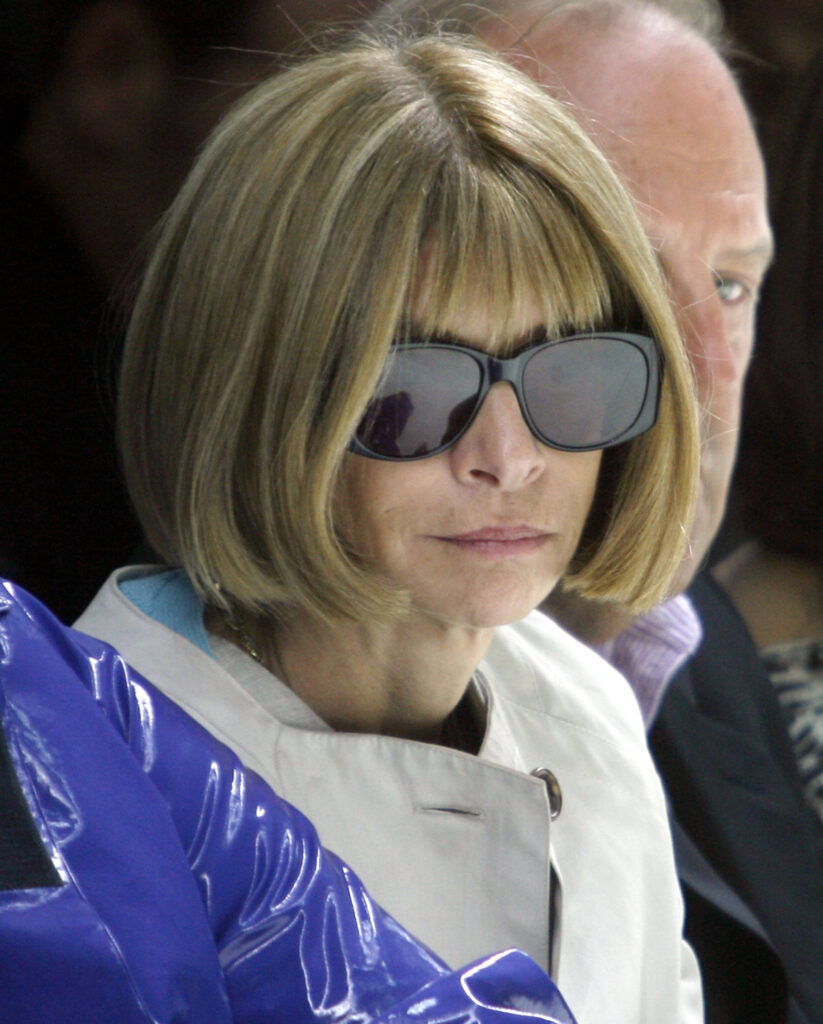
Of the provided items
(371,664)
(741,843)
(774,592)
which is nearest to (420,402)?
(371,664)

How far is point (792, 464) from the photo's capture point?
2367mm

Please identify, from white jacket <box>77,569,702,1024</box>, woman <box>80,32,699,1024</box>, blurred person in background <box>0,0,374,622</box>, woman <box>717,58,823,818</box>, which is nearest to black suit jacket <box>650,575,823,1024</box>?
woman <box>717,58,823,818</box>

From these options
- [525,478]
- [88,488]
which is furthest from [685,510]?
[88,488]

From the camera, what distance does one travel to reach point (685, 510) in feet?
4.28

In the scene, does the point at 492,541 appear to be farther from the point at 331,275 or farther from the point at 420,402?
the point at 331,275

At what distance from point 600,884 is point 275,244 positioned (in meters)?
0.65

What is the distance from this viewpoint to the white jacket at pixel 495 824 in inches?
45.3

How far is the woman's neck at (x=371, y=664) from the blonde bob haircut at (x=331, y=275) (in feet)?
0.13

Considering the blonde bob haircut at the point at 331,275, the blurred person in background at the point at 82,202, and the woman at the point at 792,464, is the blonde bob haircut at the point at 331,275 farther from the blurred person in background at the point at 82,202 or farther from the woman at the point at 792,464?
the woman at the point at 792,464

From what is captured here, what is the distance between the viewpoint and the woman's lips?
115 cm

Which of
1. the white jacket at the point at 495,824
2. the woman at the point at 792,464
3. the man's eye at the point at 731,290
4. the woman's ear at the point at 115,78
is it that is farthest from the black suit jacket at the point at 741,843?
the woman's ear at the point at 115,78

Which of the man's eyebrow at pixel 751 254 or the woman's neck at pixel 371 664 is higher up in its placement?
the man's eyebrow at pixel 751 254

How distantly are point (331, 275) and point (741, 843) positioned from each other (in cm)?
111

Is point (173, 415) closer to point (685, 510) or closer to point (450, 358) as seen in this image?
point (450, 358)
